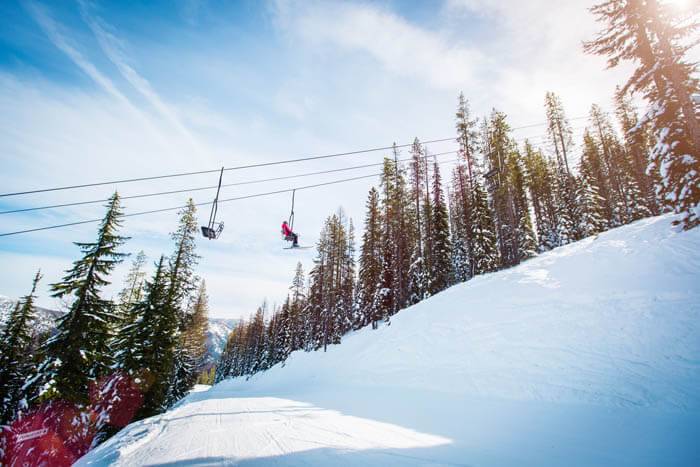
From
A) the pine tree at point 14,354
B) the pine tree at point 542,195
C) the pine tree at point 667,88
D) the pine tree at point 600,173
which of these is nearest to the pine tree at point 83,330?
the pine tree at point 14,354

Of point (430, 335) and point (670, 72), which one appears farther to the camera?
point (430, 335)

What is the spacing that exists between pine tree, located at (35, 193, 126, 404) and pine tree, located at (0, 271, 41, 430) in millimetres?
7372

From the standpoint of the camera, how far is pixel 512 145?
3080cm

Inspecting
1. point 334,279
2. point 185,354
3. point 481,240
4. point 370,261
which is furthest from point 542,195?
point 185,354

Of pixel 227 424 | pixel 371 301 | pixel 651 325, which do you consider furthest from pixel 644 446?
pixel 371 301

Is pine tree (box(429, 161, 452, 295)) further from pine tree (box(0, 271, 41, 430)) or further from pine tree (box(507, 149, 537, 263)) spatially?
pine tree (box(0, 271, 41, 430))

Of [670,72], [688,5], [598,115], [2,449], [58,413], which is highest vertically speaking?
[598,115]

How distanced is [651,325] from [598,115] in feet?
158

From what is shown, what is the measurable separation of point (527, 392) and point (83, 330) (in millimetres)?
20953

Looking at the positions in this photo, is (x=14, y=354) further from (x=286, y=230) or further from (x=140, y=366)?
(x=286, y=230)

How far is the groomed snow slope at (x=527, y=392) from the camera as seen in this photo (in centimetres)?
521

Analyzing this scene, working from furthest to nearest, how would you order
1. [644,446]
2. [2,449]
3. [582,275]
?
[2,449] → [582,275] → [644,446]

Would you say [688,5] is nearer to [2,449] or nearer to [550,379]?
[550,379]

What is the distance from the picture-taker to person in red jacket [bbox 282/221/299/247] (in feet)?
46.1
